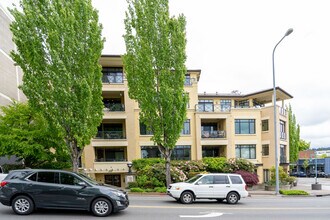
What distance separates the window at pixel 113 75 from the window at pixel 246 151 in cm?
1503

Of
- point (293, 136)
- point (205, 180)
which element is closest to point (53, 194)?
point (205, 180)

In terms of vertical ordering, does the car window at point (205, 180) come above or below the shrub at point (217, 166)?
above

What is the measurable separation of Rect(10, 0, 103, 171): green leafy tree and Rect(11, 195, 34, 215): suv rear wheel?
7030mm

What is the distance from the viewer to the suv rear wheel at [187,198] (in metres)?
14.5

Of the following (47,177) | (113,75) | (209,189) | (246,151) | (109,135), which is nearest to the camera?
(47,177)

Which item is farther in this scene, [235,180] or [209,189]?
[235,180]

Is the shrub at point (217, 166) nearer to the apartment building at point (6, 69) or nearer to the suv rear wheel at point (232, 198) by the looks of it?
the suv rear wheel at point (232, 198)

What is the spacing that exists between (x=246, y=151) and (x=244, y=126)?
284 cm

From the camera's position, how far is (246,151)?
30594 millimetres

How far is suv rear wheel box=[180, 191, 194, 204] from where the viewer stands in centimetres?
1449

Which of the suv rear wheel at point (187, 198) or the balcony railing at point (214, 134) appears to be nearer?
the suv rear wheel at point (187, 198)

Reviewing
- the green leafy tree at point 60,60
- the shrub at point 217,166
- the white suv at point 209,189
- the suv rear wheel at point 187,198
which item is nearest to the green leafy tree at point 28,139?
the green leafy tree at point 60,60

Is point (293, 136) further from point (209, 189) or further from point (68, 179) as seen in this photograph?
point (68, 179)

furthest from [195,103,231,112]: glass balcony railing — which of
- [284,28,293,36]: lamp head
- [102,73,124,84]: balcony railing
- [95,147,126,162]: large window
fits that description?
[284,28,293,36]: lamp head
